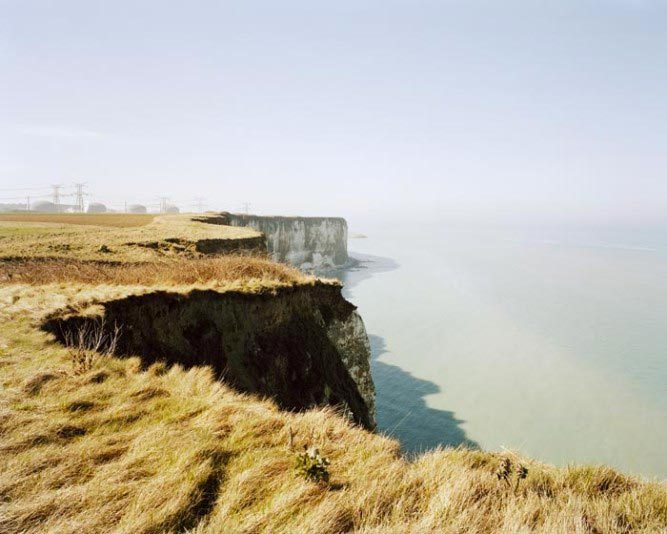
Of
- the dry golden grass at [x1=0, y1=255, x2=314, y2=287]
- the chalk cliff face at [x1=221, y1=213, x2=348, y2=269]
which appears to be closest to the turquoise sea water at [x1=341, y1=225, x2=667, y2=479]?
the dry golden grass at [x1=0, y1=255, x2=314, y2=287]

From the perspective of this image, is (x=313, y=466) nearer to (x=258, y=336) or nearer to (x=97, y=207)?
(x=258, y=336)

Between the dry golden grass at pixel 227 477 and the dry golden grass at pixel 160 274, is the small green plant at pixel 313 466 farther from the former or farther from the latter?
the dry golden grass at pixel 160 274

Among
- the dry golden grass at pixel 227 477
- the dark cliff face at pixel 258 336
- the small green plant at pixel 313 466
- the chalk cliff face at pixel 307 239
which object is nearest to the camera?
the dry golden grass at pixel 227 477

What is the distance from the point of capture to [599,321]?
62.8 meters

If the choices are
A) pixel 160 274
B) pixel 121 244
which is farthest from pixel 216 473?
pixel 121 244

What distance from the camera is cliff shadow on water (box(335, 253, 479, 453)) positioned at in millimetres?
27109

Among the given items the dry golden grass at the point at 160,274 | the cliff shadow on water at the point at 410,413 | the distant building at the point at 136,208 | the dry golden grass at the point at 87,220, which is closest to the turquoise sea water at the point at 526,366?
the cliff shadow on water at the point at 410,413

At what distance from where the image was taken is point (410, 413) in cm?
2903

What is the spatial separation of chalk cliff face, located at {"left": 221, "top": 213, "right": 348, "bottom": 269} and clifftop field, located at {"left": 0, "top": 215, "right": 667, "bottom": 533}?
7336 cm

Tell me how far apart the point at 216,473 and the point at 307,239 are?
102 m

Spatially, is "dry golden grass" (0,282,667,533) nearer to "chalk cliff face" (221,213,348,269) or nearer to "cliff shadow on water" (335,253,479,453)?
"cliff shadow on water" (335,253,479,453)

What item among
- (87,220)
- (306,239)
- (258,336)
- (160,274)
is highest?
(87,220)

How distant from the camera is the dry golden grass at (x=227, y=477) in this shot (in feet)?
11.8

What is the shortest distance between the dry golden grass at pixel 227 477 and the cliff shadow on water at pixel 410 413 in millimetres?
17107
